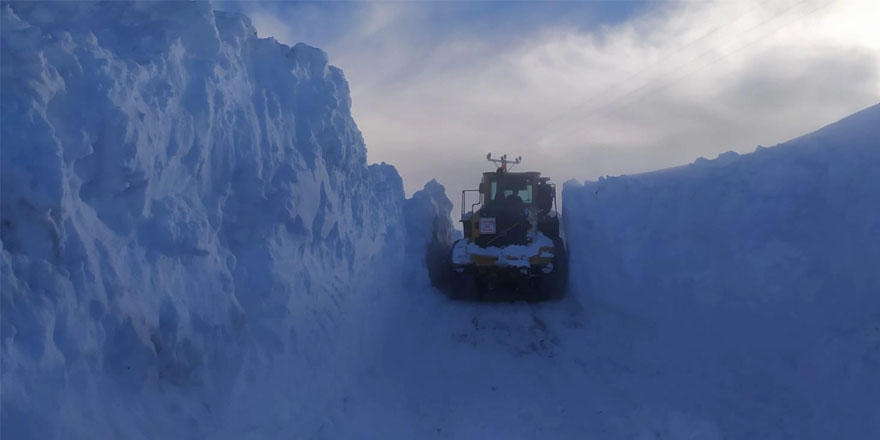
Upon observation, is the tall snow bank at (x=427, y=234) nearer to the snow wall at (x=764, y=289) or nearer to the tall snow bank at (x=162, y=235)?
the snow wall at (x=764, y=289)

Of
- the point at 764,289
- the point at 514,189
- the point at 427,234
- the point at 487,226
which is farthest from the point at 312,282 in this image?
the point at 514,189

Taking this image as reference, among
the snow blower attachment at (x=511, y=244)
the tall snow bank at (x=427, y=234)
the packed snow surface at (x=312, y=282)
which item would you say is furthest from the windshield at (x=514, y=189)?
the packed snow surface at (x=312, y=282)

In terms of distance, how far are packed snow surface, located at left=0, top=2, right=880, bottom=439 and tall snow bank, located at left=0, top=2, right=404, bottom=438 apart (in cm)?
2

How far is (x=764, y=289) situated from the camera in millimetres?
9922

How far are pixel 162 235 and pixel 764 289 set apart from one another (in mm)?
7718

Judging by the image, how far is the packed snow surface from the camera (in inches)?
221

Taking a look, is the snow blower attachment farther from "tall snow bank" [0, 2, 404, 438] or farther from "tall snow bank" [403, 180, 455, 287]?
"tall snow bank" [0, 2, 404, 438]

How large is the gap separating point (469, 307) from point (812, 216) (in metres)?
6.72

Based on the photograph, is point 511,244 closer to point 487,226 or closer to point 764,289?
point 487,226

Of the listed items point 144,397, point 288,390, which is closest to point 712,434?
point 288,390

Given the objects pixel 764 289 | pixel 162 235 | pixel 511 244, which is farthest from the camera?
pixel 511 244

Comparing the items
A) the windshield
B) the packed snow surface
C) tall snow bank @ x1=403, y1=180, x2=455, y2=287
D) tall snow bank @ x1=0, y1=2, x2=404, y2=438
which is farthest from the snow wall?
tall snow bank @ x1=0, y1=2, x2=404, y2=438

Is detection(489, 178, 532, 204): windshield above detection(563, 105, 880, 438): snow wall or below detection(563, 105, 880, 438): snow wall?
above

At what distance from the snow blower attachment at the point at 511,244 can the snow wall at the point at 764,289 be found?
209cm
